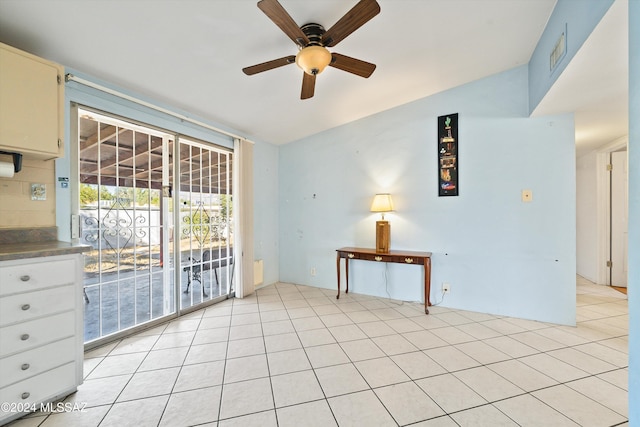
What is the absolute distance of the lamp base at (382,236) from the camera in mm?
3492

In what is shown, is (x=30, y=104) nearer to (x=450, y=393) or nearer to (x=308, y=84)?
(x=308, y=84)

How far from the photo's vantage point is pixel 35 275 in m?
1.57

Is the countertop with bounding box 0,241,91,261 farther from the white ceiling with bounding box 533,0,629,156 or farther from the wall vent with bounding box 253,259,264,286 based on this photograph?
the white ceiling with bounding box 533,0,629,156

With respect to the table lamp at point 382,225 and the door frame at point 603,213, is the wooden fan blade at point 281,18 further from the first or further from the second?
the door frame at point 603,213

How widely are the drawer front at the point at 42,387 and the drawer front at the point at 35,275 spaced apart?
1.74ft

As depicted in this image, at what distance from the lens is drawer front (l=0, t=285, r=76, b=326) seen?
1.46 m

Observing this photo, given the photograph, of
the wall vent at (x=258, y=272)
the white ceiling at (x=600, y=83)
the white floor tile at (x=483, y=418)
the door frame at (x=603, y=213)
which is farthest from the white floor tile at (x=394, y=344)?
the door frame at (x=603, y=213)

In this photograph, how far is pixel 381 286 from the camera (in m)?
3.81

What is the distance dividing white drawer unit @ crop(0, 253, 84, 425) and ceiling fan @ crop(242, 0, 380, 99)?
1.90 meters

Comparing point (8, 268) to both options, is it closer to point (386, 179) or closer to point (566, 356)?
point (386, 179)

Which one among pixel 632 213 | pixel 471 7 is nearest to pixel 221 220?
pixel 471 7

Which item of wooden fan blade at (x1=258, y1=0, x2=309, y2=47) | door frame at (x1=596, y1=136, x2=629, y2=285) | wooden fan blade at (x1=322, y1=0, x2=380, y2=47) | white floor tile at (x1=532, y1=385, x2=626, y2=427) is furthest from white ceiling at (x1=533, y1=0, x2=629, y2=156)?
white floor tile at (x1=532, y1=385, x2=626, y2=427)

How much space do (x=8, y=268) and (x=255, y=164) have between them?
298 centimetres

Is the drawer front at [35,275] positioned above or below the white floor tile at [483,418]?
above
